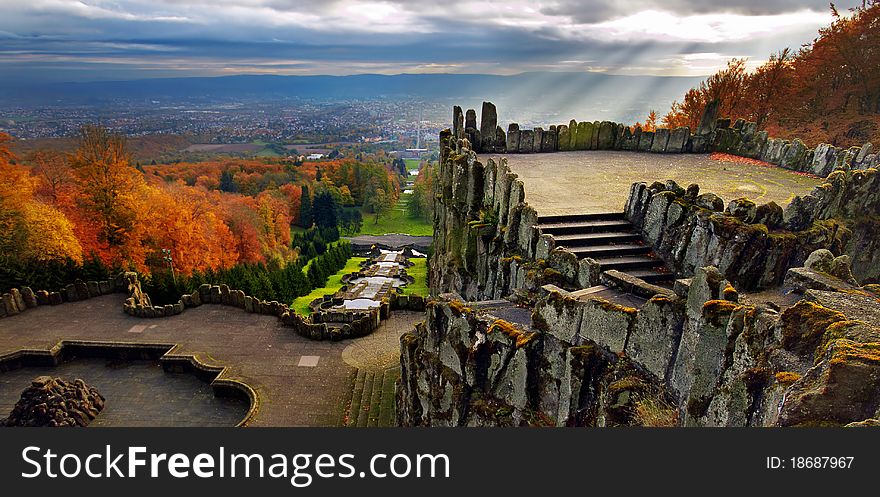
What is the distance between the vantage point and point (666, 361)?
627 cm

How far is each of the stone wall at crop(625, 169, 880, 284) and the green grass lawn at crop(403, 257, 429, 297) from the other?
1073 inches

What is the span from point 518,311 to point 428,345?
2.35 m

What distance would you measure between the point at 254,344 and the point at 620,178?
1471cm

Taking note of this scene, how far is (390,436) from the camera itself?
525 cm

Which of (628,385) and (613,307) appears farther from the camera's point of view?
(613,307)

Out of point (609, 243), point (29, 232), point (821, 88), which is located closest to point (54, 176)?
point (29, 232)

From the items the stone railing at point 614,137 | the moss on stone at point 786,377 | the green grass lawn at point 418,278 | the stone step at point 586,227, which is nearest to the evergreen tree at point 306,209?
the green grass lawn at point 418,278

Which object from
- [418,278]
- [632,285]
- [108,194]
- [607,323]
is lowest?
[418,278]

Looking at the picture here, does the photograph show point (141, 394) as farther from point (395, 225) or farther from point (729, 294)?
point (395, 225)

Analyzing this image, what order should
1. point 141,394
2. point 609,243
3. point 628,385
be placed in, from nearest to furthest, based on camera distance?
point 628,385 < point 609,243 < point 141,394

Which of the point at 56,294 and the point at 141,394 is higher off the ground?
the point at 56,294

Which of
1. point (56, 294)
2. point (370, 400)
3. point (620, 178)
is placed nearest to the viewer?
point (620, 178)

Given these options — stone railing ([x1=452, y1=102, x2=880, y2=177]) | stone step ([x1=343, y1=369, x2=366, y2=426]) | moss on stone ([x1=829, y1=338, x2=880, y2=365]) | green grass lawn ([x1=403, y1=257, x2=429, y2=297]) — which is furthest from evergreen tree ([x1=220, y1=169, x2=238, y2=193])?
moss on stone ([x1=829, y1=338, x2=880, y2=365])

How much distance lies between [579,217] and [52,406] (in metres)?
16.3
